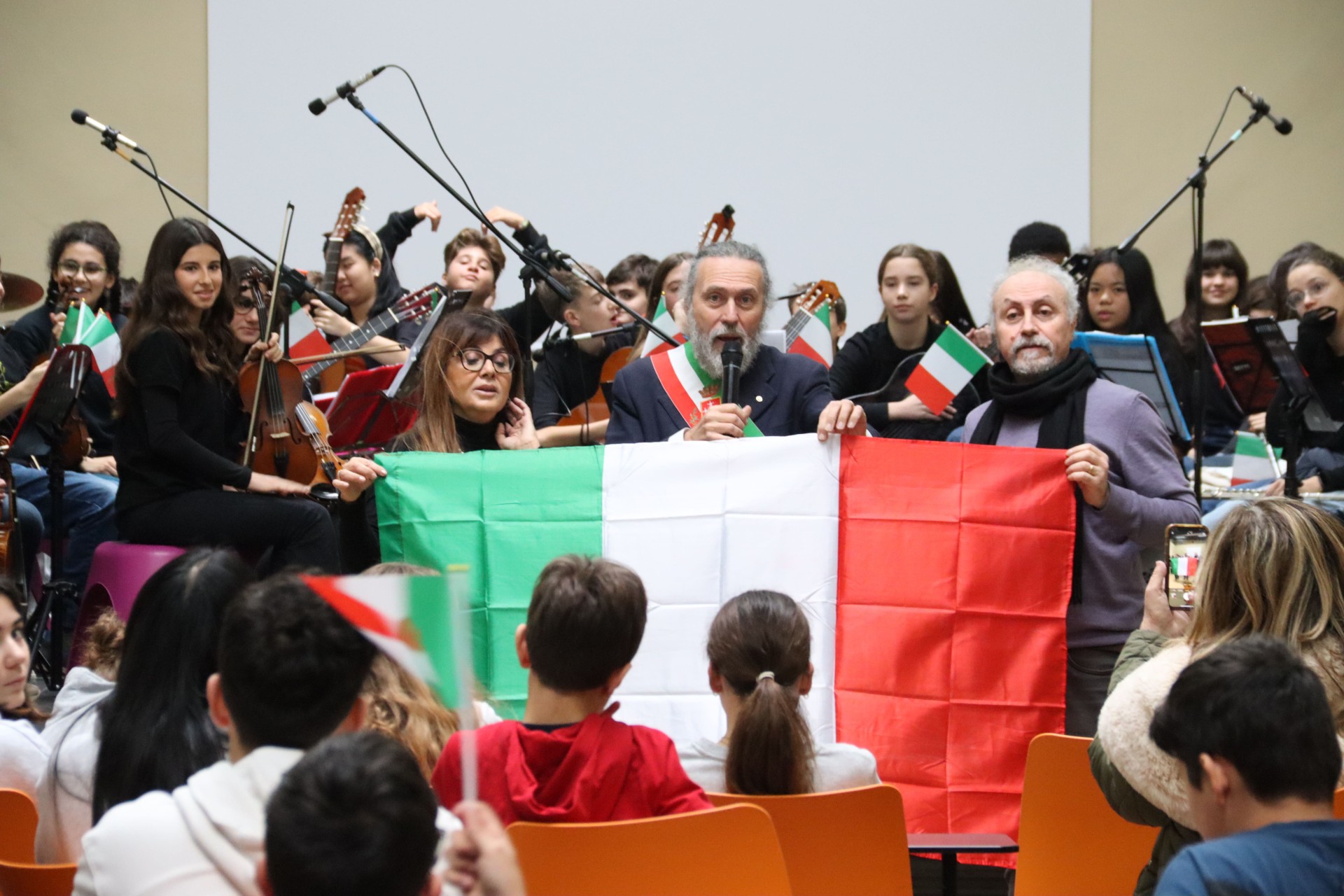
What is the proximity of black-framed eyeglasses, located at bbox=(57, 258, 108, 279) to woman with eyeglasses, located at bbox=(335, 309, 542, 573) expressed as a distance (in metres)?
2.18

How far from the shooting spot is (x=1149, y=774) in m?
1.70

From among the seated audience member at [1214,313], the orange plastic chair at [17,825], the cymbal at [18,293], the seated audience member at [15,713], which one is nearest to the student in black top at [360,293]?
the cymbal at [18,293]

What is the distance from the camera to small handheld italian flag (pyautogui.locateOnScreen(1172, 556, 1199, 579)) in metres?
2.11

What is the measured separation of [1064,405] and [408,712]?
1694mm

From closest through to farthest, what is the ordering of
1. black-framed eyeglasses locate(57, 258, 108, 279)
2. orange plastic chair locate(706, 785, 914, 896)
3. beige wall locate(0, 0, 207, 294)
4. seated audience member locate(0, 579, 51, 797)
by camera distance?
orange plastic chair locate(706, 785, 914, 896)
seated audience member locate(0, 579, 51, 797)
black-framed eyeglasses locate(57, 258, 108, 279)
beige wall locate(0, 0, 207, 294)

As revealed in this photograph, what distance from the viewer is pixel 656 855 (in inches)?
61.4

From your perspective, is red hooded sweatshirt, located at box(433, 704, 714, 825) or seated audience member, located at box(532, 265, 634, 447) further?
seated audience member, located at box(532, 265, 634, 447)

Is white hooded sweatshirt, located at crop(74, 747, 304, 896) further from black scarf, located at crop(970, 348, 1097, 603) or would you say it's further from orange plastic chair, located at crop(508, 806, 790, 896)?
black scarf, located at crop(970, 348, 1097, 603)

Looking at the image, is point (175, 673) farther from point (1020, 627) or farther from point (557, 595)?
point (1020, 627)

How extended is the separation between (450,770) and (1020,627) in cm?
154

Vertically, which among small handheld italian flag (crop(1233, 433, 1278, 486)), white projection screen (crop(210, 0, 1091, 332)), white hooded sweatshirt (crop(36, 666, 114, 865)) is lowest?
white hooded sweatshirt (crop(36, 666, 114, 865))

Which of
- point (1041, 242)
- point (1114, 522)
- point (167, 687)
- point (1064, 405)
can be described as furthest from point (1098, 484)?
point (1041, 242)

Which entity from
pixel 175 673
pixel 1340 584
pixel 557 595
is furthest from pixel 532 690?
pixel 1340 584

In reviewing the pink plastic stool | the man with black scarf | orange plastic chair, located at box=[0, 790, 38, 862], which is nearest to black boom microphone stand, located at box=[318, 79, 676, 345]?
the man with black scarf
